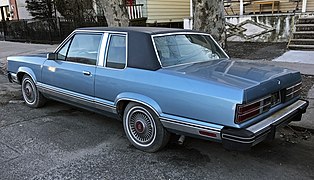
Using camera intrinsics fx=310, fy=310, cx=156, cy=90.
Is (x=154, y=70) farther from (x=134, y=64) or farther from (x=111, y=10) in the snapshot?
(x=111, y=10)

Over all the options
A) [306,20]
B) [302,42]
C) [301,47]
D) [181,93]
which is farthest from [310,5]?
[181,93]

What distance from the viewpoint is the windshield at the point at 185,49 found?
12.9 ft

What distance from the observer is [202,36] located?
466 cm

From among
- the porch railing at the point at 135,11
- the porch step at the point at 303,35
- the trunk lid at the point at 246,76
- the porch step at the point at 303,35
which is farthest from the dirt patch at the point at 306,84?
the porch railing at the point at 135,11

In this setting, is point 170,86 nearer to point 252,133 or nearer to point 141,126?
point 141,126

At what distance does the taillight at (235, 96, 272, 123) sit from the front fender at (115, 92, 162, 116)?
923 mm

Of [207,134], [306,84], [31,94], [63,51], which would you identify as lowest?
[306,84]

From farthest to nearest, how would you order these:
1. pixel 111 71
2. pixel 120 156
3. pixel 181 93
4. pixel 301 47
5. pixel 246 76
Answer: pixel 301 47
pixel 111 71
pixel 120 156
pixel 246 76
pixel 181 93

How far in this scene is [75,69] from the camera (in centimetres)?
459

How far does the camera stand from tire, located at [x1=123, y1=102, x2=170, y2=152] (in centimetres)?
369

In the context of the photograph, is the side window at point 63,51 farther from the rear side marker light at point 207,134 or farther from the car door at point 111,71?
the rear side marker light at point 207,134

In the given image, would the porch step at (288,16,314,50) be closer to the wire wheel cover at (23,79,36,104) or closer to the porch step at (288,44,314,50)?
the porch step at (288,44,314,50)

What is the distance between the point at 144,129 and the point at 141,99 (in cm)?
41

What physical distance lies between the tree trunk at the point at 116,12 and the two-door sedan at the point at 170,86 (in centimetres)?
418
